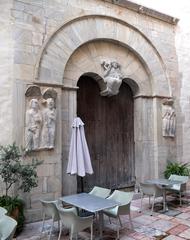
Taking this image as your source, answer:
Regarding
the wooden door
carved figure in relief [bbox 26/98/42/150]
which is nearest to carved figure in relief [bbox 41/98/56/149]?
carved figure in relief [bbox 26/98/42/150]

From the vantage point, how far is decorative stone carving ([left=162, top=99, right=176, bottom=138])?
7555 millimetres

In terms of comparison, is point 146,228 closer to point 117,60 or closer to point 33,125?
point 33,125

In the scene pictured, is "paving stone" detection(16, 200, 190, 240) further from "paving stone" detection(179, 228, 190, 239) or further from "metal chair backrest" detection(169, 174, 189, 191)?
"metal chair backrest" detection(169, 174, 189, 191)

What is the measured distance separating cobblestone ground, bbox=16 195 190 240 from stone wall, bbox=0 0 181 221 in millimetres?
734

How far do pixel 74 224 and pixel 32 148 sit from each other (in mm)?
2050

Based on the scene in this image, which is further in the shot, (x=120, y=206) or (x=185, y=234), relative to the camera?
(x=185, y=234)

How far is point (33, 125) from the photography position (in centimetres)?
533

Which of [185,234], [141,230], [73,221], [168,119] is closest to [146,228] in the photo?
[141,230]

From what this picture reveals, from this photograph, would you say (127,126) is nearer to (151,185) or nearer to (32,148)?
(151,185)

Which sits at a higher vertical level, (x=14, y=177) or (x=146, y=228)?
(x=14, y=177)

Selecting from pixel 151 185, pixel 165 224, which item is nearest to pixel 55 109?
pixel 151 185

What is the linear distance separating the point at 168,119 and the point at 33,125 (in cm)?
404

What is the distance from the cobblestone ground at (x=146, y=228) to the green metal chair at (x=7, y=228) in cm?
153

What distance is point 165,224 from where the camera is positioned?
5.01 metres
